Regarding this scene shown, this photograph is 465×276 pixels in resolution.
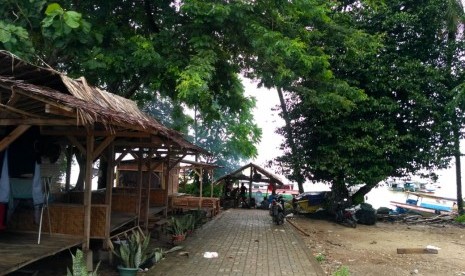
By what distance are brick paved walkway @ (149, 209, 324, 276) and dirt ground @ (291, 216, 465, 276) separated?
594 mm

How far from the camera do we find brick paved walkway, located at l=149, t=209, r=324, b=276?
854cm

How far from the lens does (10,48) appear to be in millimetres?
7609

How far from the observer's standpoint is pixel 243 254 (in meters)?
10.4

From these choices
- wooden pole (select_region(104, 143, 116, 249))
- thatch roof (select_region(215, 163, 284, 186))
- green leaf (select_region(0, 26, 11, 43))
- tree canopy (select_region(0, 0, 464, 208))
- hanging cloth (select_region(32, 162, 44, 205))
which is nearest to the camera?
green leaf (select_region(0, 26, 11, 43))

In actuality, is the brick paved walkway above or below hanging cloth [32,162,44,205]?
below

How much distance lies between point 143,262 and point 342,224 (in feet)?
41.4

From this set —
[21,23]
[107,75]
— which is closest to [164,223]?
[107,75]

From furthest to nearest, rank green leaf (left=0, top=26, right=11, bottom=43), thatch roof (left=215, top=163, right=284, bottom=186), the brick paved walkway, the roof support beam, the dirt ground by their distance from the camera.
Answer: thatch roof (left=215, top=163, right=284, bottom=186)
the dirt ground
the brick paved walkway
green leaf (left=0, top=26, right=11, bottom=43)
the roof support beam

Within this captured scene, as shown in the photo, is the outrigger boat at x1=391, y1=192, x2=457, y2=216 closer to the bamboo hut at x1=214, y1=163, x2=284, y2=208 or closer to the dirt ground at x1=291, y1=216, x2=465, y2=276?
the dirt ground at x1=291, y1=216, x2=465, y2=276

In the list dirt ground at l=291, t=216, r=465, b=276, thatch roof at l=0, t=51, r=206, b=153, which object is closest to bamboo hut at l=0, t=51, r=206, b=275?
thatch roof at l=0, t=51, r=206, b=153

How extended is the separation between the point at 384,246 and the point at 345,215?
5189mm

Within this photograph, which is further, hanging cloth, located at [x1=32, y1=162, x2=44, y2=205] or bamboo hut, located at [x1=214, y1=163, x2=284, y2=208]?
bamboo hut, located at [x1=214, y1=163, x2=284, y2=208]

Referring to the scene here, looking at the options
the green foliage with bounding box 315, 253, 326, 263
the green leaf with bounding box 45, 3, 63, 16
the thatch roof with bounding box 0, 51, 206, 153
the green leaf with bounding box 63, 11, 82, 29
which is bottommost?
the green foliage with bounding box 315, 253, 326, 263

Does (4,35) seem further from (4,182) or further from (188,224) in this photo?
(188,224)
